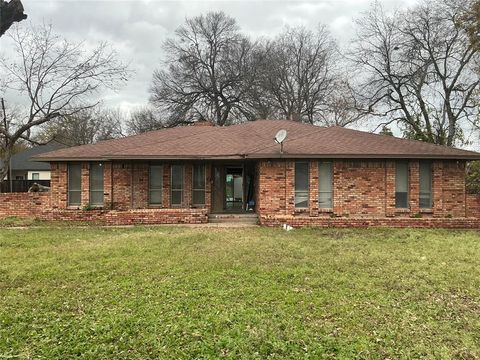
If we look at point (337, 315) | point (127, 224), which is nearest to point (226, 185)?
point (127, 224)

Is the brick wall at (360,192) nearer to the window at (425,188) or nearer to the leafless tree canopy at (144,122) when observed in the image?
the window at (425,188)

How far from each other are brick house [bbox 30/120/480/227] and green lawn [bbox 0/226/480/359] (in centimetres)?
405

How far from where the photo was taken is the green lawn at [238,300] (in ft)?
12.3

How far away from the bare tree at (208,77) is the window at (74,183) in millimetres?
20347

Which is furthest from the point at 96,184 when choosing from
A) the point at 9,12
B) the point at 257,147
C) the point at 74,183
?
the point at 9,12

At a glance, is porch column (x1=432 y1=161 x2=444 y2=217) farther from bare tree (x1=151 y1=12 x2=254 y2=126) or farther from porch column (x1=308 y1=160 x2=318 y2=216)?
bare tree (x1=151 y1=12 x2=254 y2=126)

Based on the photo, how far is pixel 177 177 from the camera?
47.5ft

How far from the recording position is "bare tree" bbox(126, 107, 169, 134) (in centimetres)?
3660

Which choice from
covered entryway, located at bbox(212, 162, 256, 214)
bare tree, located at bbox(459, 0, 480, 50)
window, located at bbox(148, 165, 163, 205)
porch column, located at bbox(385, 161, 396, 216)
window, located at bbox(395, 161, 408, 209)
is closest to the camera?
bare tree, located at bbox(459, 0, 480, 50)

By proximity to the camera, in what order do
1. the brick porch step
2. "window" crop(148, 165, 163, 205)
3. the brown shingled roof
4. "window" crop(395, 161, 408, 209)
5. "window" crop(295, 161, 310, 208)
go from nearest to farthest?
the brown shingled roof, "window" crop(295, 161, 310, 208), "window" crop(395, 161, 408, 209), the brick porch step, "window" crop(148, 165, 163, 205)

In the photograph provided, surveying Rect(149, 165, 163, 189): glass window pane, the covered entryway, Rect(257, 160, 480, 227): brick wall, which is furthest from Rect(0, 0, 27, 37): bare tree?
Rect(257, 160, 480, 227): brick wall

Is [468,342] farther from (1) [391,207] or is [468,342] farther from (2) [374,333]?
(1) [391,207]

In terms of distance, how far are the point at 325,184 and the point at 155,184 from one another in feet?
20.6

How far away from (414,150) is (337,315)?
10285mm
